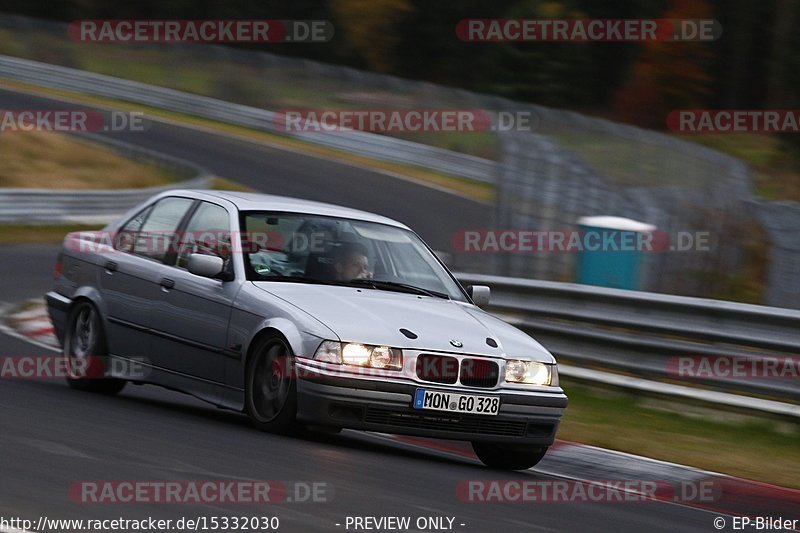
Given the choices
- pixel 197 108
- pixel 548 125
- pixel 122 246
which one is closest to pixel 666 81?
pixel 197 108

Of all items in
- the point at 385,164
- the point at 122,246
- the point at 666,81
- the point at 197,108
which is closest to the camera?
the point at 122,246

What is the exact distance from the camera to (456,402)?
7.45m

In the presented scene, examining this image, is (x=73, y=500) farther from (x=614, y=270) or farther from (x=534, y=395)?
(x=614, y=270)

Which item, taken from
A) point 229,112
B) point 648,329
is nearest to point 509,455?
point 648,329

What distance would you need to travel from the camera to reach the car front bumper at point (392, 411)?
7312 mm

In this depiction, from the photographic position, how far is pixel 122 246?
945cm

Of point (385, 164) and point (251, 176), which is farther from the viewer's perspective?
point (385, 164)

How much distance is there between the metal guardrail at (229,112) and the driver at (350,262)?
24.8m

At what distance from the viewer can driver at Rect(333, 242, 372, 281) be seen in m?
8.33

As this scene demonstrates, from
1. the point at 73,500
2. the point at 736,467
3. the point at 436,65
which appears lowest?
the point at 736,467

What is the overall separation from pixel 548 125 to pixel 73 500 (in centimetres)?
1253

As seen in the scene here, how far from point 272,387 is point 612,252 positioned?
21.8ft

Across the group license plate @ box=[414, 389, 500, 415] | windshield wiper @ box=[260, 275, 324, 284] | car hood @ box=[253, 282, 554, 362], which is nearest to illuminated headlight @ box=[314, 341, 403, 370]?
car hood @ box=[253, 282, 554, 362]

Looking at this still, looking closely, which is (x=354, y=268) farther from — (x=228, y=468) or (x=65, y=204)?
(x=65, y=204)
